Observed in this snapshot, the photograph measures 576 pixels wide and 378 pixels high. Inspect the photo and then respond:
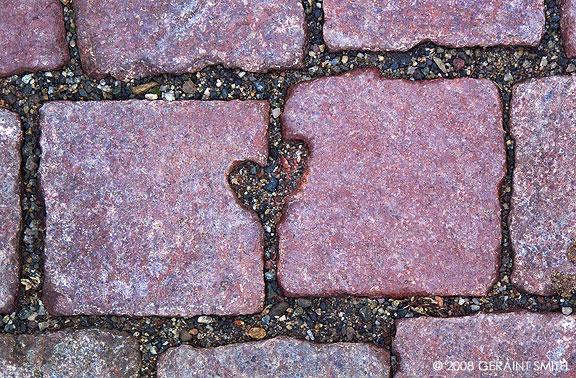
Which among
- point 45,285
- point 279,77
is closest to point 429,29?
point 279,77

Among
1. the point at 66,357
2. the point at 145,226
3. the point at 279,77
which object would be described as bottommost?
the point at 66,357

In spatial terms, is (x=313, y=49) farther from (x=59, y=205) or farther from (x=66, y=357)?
(x=66, y=357)

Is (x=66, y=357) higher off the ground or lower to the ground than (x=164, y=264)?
lower

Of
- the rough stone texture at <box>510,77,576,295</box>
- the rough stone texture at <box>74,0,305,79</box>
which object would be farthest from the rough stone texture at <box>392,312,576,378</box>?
the rough stone texture at <box>74,0,305,79</box>

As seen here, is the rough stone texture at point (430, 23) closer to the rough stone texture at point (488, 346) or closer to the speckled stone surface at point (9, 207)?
the rough stone texture at point (488, 346)

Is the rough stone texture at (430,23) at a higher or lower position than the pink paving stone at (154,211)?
higher

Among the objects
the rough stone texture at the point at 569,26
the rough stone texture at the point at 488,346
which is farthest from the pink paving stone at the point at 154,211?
the rough stone texture at the point at 569,26

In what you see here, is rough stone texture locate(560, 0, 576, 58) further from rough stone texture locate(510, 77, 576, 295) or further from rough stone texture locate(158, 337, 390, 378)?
rough stone texture locate(158, 337, 390, 378)
